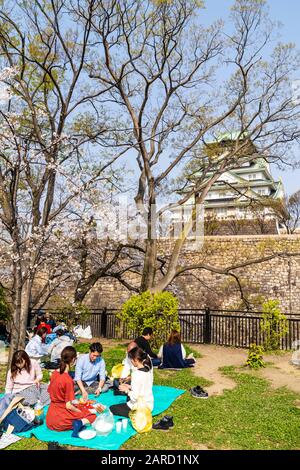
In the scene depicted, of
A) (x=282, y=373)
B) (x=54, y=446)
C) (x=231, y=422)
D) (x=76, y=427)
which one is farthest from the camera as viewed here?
(x=282, y=373)

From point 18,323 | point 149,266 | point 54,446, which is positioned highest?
point 149,266

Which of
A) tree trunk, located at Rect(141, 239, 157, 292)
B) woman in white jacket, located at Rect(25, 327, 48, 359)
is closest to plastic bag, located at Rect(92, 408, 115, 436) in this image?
woman in white jacket, located at Rect(25, 327, 48, 359)

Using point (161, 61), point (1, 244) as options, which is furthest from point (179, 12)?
point (1, 244)

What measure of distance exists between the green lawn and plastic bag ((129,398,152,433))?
0.11 meters

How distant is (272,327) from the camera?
1209 centimetres

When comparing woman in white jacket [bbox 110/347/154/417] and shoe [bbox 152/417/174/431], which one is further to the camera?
woman in white jacket [bbox 110/347/154/417]

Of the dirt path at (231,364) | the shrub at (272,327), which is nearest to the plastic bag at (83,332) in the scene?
the dirt path at (231,364)

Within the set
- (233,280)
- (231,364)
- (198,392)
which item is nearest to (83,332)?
(231,364)

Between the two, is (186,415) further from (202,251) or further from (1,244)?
(202,251)

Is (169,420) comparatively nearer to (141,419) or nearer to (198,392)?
(141,419)

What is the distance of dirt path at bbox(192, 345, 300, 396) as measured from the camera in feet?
27.4

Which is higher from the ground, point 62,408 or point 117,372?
point 62,408

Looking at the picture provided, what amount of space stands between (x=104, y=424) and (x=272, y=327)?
311 inches

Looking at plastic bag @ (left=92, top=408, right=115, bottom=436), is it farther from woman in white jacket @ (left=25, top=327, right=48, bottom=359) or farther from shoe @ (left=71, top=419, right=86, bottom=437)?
woman in white jacket @ (left=25, top=327, right=48, bottom=359)
